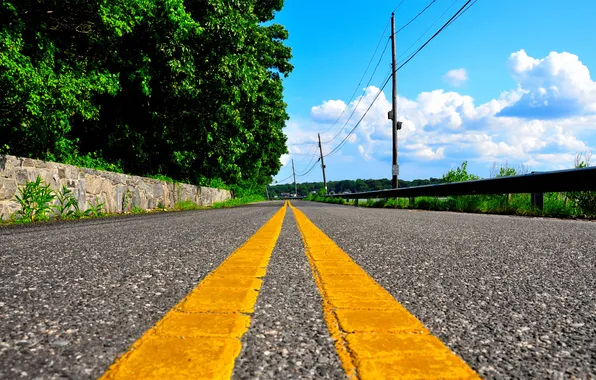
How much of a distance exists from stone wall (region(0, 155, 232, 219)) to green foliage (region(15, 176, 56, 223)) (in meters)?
0.09

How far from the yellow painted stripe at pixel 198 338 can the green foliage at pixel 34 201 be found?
6228 millimetres

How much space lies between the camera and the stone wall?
6398mm

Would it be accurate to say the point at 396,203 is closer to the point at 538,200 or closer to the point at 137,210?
the point at 538,200

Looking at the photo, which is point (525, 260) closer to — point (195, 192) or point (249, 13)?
point (249, 13)

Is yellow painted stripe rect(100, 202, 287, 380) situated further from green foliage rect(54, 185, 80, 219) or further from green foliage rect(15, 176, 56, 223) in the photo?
green foliage rect(54, 185, 80, 219)

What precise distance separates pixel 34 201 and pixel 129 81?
263 inches

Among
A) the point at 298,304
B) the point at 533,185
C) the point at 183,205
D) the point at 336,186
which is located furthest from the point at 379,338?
the point at 336,186

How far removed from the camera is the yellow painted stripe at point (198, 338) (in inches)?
36.5

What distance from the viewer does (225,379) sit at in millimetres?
886

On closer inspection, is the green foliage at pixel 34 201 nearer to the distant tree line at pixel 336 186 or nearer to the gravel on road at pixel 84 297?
the gravel on road at pixel 84 297

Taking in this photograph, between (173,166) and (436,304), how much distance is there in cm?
1622

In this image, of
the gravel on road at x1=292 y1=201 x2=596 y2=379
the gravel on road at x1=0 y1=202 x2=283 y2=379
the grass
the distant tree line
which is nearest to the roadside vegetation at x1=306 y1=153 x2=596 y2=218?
the grass

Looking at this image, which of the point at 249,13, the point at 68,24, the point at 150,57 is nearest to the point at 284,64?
the point at 249,13

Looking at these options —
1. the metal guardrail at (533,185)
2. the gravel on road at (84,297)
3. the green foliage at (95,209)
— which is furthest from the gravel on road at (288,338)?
the green foliage at (95,209)
